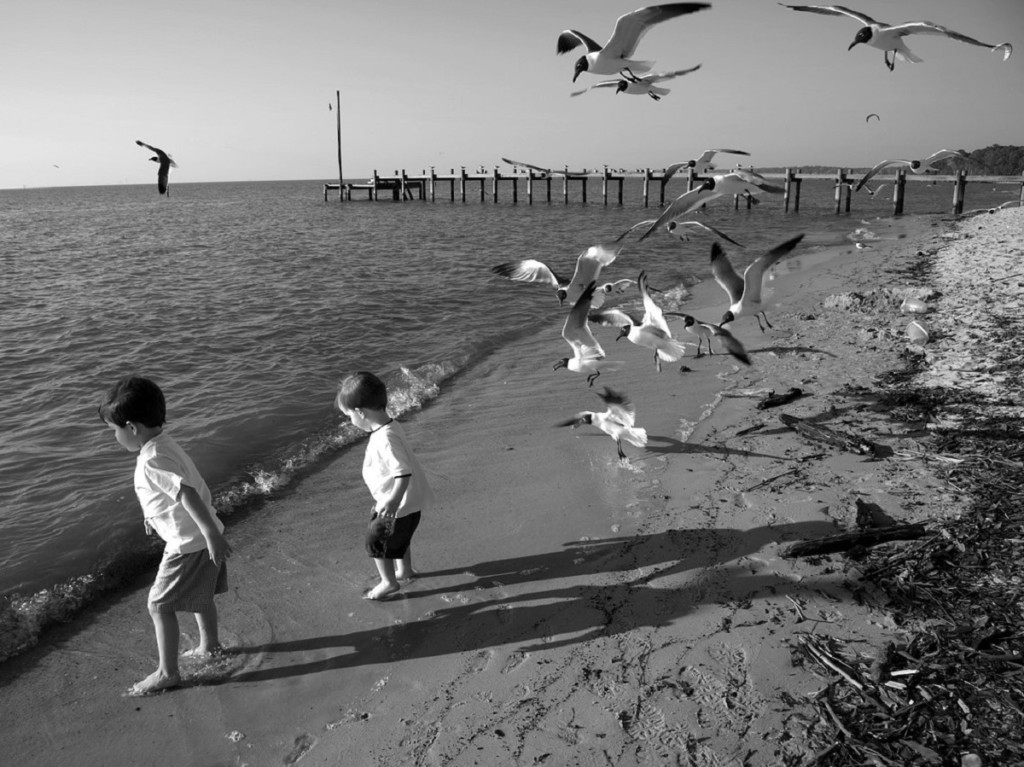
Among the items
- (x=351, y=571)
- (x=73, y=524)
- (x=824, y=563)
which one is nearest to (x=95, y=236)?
(x=73, y=524)

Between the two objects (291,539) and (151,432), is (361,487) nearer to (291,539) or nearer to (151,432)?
(291,539)

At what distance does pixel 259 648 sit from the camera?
3.47 m

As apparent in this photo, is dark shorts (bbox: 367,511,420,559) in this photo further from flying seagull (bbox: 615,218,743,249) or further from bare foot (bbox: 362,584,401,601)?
flying seagull (bbox: 615,218,743,249)

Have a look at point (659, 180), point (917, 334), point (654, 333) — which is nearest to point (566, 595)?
point (654, 333)

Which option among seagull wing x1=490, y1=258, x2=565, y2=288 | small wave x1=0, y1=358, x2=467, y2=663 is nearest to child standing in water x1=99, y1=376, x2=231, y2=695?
small wave x1=0, y1=358, x2=467, y2=663

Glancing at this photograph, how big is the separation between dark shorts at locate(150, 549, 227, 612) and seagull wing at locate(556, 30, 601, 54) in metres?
5.56

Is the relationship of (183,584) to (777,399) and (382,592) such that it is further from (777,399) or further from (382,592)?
(777,399)

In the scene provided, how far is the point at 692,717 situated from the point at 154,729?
7.60 feet

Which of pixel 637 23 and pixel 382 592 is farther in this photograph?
pixel 637 23

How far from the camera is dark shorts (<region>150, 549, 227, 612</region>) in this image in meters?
3.14

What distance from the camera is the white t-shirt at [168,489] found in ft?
9.97

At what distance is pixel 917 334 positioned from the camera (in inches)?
304

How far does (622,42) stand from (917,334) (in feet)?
15.4

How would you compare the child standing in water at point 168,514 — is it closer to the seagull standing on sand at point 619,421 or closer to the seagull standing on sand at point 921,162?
the seagull standing on sand at point 619,421
